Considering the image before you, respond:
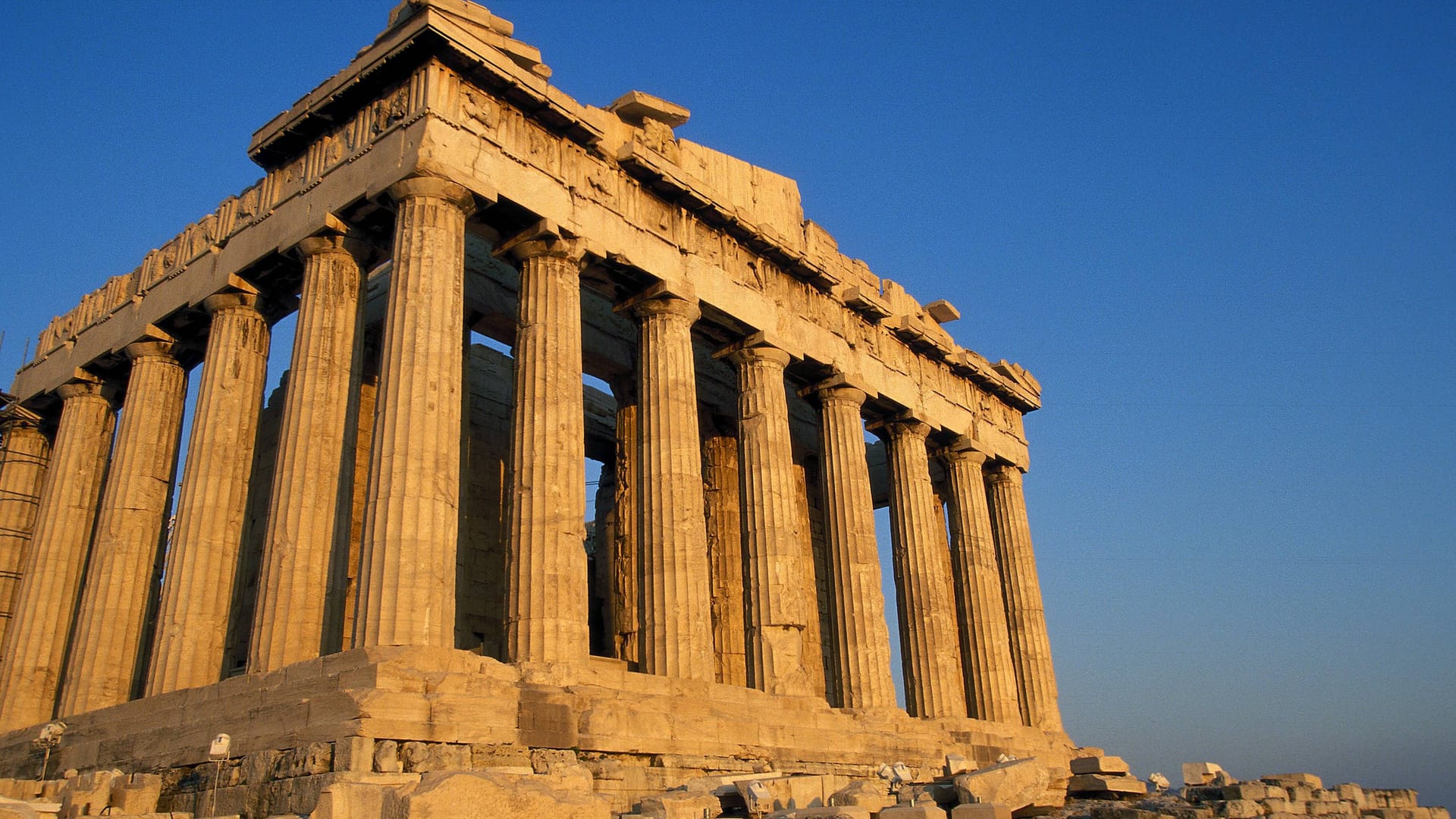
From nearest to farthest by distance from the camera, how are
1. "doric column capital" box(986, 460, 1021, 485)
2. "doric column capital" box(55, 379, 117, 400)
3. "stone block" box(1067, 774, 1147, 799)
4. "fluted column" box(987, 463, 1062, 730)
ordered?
"stone block" box(1067, 774, 1147, 799), "doric column capital" box(55, 379, 117, 400), "fluted column" box(987, 463, 1062, 730), "doric column capital" box(986, 460, 1021, 485)

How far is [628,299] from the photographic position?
2316cm

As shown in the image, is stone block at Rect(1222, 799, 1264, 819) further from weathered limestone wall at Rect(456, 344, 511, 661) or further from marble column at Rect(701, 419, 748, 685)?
weathered limestone wall at Rect(456, 344, 511, 661)

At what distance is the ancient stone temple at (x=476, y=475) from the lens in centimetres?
1638

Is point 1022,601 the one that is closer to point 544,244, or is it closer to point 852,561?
point 852,561

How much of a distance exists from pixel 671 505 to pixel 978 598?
13.0 metres

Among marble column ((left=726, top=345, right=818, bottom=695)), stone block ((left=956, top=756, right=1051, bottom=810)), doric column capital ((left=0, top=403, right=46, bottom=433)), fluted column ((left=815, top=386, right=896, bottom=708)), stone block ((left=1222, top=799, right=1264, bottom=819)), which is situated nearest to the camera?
stone block ((left=956, top=756, right=1051, bottom=810))

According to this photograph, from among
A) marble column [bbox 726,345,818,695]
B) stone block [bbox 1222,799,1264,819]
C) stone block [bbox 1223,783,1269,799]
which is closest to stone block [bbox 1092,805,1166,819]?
stone block [bbox 1222,799,1264,819]

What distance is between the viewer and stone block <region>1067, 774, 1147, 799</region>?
1842cm

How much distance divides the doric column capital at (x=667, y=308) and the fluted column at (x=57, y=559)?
13259 mm

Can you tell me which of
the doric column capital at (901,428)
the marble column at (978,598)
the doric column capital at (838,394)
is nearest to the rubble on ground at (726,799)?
the doric column capital at (838,394)

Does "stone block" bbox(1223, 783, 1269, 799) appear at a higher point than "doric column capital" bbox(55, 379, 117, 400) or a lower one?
lower

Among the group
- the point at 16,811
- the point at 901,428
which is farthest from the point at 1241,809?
the point at 901,428

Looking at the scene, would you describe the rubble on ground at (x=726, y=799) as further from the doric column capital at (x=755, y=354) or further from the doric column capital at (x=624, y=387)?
the doric column capital at (x=624, y=387)

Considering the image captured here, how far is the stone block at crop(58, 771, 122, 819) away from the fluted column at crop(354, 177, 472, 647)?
3.42 metres
